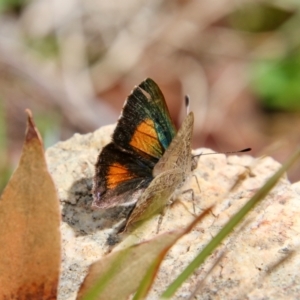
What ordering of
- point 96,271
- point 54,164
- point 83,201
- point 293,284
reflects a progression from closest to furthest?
1. point 96,271
2. point 293,284
3. point 83,201
4. point 54,164

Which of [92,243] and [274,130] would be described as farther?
[274,130]

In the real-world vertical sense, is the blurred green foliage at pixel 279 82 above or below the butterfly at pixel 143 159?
above

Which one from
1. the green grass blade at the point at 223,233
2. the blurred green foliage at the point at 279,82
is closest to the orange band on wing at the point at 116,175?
the green grass blade at the point at 223,233

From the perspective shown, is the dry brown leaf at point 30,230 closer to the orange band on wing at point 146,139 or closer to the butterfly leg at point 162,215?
the butterfly leg at point 162,215

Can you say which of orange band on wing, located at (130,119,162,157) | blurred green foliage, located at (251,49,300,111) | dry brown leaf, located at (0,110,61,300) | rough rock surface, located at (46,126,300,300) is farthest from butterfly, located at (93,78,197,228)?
blurred green foliage, located at (251,49,300,111)

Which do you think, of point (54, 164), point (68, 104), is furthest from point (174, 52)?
point (54, 164)

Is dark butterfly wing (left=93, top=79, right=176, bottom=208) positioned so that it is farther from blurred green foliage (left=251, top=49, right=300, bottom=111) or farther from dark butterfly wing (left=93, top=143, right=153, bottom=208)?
blurred green foliage (left=251, top=49, right=300, bottom=111)

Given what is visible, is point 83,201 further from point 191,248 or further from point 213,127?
point 213,127
